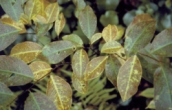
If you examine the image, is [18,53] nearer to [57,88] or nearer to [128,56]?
[57,88]

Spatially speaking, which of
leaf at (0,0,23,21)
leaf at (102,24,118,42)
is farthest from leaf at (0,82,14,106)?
leaf at (102,24,118,42)

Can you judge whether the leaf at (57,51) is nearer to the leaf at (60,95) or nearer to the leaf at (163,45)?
the leaf at (60,95)

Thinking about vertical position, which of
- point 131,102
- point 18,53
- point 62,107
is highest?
point 18,53

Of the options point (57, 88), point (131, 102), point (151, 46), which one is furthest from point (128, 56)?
point (131, 102)

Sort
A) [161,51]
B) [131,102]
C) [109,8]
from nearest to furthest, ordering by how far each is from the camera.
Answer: [161,51]
[109,8]
[131,102]

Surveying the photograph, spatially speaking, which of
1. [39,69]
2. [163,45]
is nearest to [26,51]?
[39,69]

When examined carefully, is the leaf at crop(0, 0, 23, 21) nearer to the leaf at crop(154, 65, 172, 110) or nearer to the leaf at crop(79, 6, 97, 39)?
the leaf at crop(79, 6, 97, 39)
